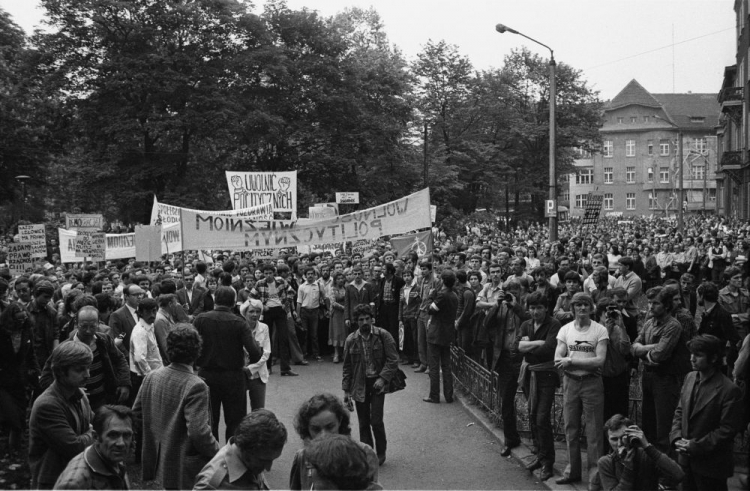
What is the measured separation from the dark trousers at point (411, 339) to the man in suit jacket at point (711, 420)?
795 cm

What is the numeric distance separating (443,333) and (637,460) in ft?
16.8

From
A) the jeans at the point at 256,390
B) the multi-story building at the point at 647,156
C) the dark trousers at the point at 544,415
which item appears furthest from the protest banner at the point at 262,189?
the multi-story building at the point at 647,156

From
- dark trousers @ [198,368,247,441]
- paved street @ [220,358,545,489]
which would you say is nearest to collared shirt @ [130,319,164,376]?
dark trousers @ [198,368,247,441]

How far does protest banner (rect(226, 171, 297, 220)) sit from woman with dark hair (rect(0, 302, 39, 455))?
1147 centimetres

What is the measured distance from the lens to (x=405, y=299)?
1295cm

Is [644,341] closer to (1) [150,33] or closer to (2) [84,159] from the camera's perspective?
(1) [150,33]

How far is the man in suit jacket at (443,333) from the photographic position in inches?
400

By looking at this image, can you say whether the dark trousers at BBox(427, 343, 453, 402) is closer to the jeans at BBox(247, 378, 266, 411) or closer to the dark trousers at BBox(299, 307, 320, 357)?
the jeans at BBox(247, 378, 266, 411)

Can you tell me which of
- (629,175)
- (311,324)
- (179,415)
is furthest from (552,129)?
(629,175)

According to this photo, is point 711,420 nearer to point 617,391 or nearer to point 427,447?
point 617,391

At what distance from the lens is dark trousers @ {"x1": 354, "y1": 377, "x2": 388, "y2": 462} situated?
735cm

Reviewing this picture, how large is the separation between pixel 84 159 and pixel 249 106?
8.77 metres

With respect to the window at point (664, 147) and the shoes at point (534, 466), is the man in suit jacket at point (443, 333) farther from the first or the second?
the window at point (664, 147)

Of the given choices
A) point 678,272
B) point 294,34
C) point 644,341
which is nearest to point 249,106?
point 294,34
